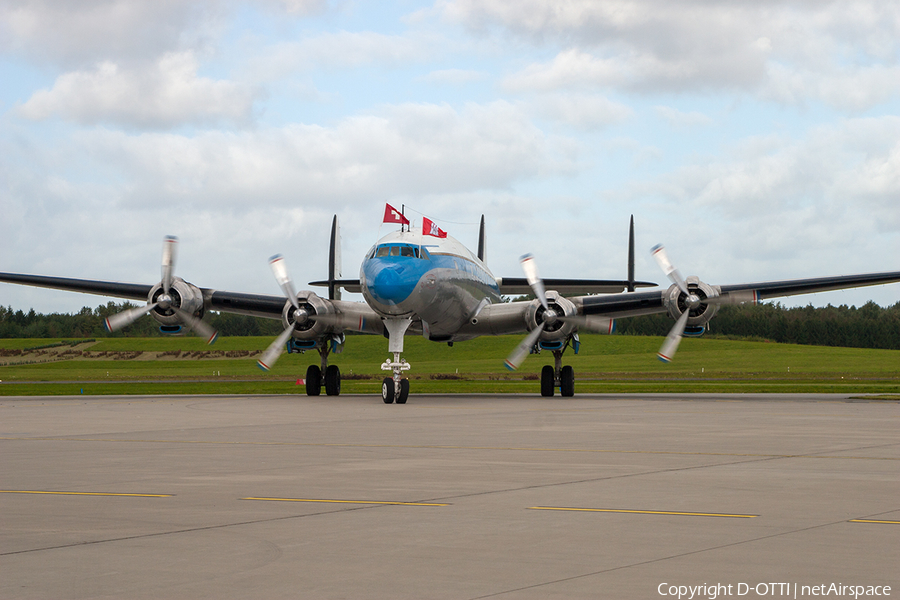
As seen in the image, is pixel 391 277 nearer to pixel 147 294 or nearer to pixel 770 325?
pixel 147 294

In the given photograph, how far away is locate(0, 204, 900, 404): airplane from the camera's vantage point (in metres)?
30.8

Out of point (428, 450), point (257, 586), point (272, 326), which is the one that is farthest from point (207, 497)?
point (272, 326)

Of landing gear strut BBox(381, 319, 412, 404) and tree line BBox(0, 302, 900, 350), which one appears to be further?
tree line BBox(0, 302, 900, 350)

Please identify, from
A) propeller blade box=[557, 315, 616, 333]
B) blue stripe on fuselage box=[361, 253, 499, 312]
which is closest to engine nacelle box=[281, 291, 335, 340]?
blue stripe on fuselage box=[361, 253, 499, 312]

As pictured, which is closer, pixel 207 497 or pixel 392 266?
pixel 207 497

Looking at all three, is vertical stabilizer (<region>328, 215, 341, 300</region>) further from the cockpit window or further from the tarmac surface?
the tarmac surface

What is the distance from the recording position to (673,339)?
32156 millimetres

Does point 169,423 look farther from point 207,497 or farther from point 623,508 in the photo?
point 623,508

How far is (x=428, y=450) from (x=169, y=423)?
28.8 feet

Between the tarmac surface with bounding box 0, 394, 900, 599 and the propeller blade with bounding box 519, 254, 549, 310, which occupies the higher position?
the propeller blade with bounding box 519, 254, 549, 310

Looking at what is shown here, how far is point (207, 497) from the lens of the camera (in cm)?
984

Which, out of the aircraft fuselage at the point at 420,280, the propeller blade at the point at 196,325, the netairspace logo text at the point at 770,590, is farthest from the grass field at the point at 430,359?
the netairspace logo text at the point at 770,590

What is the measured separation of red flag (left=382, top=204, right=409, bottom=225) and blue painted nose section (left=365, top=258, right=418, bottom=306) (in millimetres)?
2918

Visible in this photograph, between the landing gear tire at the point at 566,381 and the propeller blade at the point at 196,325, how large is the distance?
1250cm
